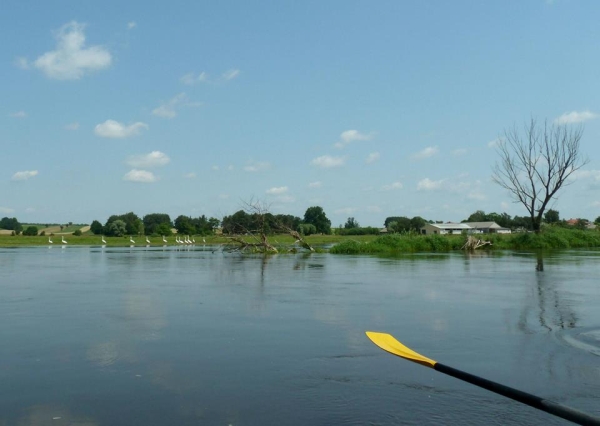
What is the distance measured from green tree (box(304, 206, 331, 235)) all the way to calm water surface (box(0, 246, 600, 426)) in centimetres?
9671

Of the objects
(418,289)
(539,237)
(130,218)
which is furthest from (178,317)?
(130,218)

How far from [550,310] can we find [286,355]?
643 cm

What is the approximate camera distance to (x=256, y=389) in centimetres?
563

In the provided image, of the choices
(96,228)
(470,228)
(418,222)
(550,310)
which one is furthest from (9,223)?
(550,310)

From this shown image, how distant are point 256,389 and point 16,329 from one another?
5336 millimetres

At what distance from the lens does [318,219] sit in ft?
378

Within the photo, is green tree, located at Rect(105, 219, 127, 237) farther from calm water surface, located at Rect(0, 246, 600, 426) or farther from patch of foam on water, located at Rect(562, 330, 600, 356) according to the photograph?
patch of foam on water, located at Rect(562, 330, 600, 356)

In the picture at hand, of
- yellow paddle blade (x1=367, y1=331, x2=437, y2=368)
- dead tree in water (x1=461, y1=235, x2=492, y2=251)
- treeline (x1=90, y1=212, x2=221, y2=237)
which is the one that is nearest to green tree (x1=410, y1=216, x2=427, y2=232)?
treeline (x1=90, y1=212, x2=221, y2=237)

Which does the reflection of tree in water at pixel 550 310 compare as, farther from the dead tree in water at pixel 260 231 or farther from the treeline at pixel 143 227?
the treeline at pixel 143 227

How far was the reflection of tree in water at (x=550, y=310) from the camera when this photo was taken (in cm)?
930

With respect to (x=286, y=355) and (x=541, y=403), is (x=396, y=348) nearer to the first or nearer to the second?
(x=286, y=355)

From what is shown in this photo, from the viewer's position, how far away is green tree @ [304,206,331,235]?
365 ft

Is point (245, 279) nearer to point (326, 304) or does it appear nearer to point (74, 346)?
point (326, 304)

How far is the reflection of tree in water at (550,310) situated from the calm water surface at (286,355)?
35 millimetres
